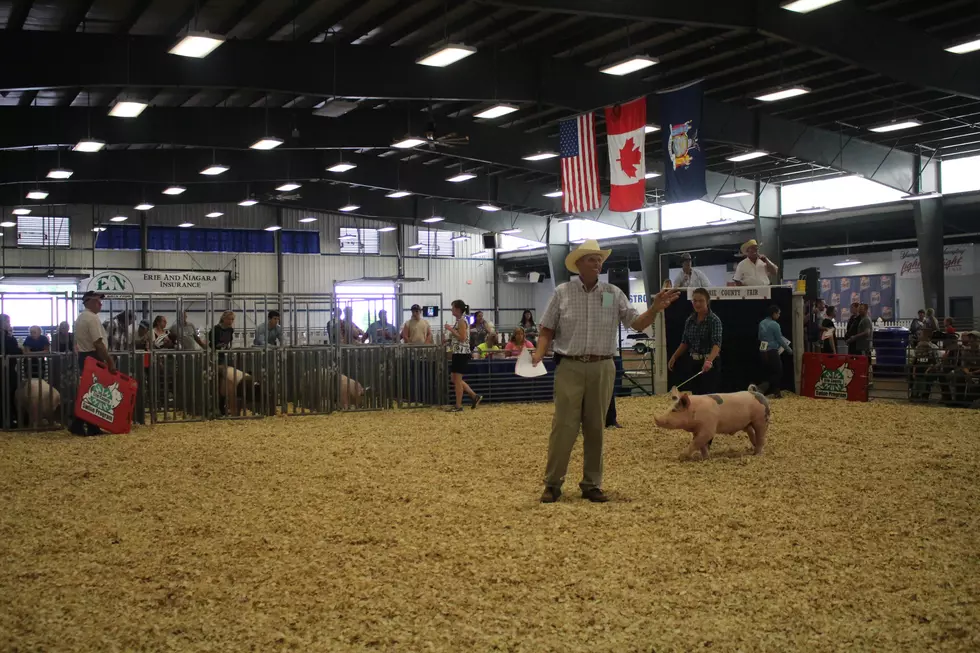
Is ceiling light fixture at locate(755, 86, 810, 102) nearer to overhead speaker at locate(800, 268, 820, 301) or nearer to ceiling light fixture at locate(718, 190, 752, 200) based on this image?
overhead speaker at locate(800, 268, 820, 301)

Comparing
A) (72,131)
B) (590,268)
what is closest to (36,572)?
(590,268)

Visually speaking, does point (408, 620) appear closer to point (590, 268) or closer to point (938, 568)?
point (938, 568)

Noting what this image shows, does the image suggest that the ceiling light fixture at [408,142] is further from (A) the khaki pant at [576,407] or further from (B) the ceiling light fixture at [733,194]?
(A) the khaki pant at [576,407]

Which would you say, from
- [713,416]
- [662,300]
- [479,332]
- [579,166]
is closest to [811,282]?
[579,166]

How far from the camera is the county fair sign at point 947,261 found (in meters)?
24.4

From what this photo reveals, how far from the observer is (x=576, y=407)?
6172 millimetres

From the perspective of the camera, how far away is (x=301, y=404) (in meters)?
13.6

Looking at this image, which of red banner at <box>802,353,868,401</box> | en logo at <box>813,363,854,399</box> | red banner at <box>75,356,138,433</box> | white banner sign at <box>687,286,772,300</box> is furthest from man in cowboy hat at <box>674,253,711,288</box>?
red banner at <box>75,356,138,433</box>

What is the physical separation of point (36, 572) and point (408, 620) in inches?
85.0

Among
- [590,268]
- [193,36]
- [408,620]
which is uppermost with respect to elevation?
[193,36]

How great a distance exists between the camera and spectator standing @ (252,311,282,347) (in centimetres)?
1338

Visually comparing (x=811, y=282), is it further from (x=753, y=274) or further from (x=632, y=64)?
(x=632, y=64)

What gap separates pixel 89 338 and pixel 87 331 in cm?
9

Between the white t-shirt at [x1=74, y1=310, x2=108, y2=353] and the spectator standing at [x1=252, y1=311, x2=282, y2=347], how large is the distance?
101 inches
